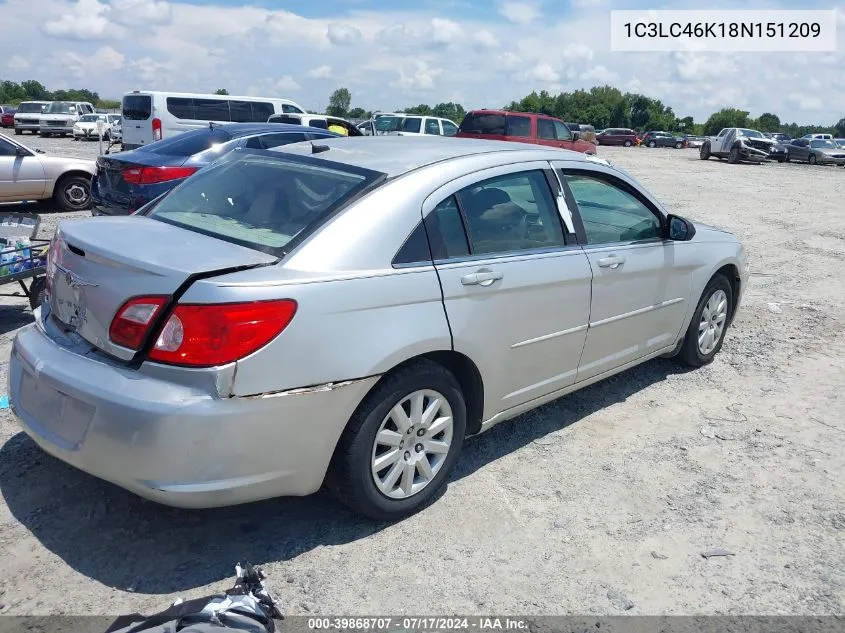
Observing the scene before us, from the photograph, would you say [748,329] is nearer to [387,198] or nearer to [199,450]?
[387,198]

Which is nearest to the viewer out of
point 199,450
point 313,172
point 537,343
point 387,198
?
point 199,450

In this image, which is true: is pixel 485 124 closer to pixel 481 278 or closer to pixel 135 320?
pixel 481 278

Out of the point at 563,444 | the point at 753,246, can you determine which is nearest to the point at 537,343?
the point at 563,444

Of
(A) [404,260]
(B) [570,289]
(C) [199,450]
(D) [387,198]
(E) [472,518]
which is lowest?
(E) [472,518]

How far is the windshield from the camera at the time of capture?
3759cm

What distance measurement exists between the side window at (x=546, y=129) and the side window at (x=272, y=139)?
11563 millimetres

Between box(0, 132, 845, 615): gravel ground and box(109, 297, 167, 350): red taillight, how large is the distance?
35.8 inches

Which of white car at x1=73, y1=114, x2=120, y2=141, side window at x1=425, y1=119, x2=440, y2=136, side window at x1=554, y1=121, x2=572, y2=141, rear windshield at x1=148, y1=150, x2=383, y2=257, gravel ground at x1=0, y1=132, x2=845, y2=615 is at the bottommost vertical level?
gravel ground at x1=0, y1=132, x2=845, y2=615

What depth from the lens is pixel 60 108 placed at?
A: 3791 centimetres

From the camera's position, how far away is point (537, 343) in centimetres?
379

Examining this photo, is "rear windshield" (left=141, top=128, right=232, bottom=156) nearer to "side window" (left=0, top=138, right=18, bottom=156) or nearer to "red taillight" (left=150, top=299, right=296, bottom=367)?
"side window" (left=0, top=138, right=18, bottom=156)

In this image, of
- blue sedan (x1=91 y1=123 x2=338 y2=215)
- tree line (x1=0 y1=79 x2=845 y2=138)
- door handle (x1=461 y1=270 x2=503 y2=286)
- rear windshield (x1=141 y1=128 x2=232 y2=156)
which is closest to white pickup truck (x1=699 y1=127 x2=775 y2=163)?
blue sedan (x1=91 y1=123 x2=338 y2=215)

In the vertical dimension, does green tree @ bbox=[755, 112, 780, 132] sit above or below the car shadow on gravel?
above

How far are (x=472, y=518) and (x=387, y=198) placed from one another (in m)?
1.52
